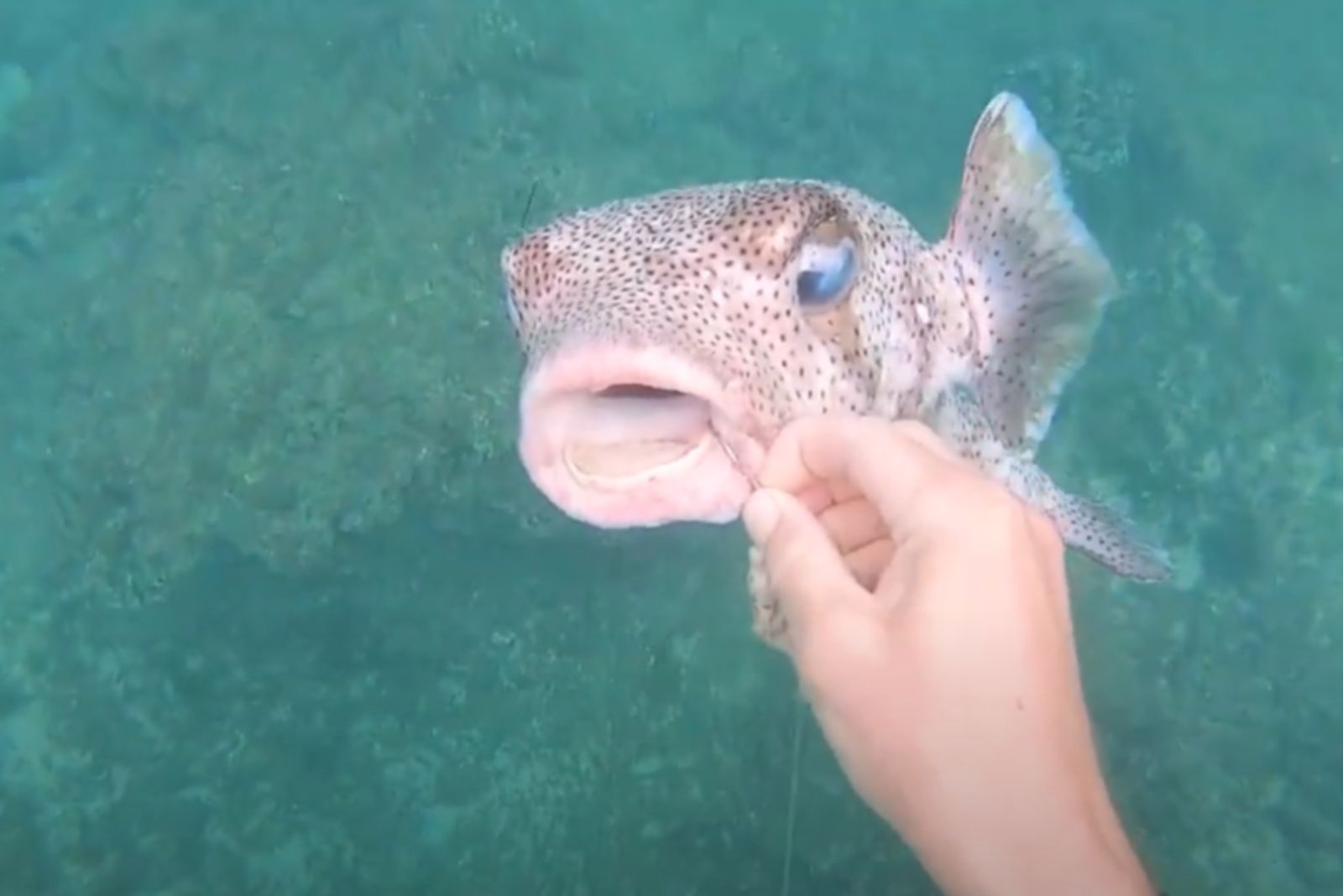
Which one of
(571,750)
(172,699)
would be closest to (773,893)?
(571,750)

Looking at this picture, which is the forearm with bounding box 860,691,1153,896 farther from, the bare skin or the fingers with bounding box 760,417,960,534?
the fingers with bounding box 760,417,960,534

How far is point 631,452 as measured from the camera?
2176 mm

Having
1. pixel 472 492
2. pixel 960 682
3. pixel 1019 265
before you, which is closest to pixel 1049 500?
pixel 1019 265

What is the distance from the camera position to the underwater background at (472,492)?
5789 mm

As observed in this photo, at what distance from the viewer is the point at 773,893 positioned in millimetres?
5379

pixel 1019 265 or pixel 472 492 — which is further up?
pixel 1019 265

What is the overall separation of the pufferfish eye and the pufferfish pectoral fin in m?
0.55

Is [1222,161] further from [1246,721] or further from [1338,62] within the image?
[1246,721]

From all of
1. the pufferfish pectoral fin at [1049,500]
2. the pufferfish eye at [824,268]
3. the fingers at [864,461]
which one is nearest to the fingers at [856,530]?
the fingers at [864,461]

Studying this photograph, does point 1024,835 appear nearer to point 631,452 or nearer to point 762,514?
point 762,514

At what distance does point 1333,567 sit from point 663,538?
13.1ft

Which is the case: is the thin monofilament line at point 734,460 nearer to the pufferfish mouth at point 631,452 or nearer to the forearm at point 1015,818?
the pufferfish mouth at point 631,452

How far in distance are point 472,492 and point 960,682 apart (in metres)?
4.98

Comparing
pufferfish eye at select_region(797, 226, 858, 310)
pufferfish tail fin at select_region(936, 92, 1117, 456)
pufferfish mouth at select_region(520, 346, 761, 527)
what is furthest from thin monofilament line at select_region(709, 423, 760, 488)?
pufferfish tail fin at select_region(936, 92, 1117, 456)
